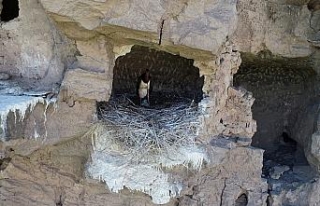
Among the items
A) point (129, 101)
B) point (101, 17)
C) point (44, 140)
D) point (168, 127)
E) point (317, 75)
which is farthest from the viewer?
point (317, 75)

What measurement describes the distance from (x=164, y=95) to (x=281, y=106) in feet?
2.33

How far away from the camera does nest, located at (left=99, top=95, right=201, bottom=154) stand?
2.24 m

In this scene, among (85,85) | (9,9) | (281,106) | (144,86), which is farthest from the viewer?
(281,106)

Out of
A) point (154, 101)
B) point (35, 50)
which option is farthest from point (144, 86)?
point (35, 50)

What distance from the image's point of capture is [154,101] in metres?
2.64

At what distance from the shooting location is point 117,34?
80.1 inches

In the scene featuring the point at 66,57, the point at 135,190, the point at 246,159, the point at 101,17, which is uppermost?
the point at 101,17

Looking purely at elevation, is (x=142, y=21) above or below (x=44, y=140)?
above

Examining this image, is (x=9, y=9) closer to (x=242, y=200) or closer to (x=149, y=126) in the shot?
(x=149, y=126)

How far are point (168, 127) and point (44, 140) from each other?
51 centimetres

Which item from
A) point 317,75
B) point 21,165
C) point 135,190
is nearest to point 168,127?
point 135,190

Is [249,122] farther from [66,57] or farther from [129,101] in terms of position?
[66,57]

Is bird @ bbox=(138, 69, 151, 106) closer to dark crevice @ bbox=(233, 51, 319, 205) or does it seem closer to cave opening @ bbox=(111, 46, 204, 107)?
cave opening @ bbox=(111, 46, 204, 107)

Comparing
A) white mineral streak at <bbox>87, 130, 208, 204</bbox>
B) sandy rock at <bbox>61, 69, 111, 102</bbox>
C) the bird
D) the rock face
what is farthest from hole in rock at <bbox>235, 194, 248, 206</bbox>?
sandy rock at <bbox>61, 69, 111, 102</bbox>
